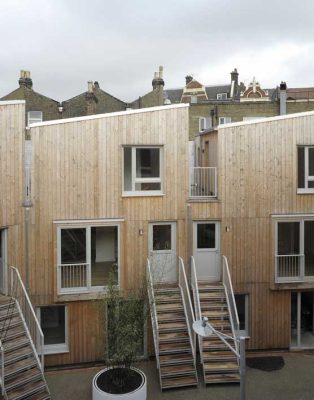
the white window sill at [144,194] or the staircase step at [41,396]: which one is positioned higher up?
the white window sill at [144,194]

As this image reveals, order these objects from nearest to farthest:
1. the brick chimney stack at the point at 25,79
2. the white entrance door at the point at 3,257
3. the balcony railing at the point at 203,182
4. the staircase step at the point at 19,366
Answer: the staircase step at the point at 19,366 < the white entrance door at the point at 3,257 < the balcony railing at the point at 203,182 < the brick chimney stack at the point at 25,79

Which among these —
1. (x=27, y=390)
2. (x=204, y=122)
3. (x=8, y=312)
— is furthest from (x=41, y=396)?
(x=204, y=122)

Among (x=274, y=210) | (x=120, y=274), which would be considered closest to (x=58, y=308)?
(x=120, y=274)

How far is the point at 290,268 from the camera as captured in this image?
53.5 ft

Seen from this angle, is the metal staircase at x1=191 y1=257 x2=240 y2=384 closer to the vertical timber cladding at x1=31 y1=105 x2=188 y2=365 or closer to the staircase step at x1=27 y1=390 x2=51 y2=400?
the vertical timber cladding at x1=31 y1=105 x2=188 y2=365

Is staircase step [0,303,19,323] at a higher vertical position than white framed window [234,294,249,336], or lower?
higher

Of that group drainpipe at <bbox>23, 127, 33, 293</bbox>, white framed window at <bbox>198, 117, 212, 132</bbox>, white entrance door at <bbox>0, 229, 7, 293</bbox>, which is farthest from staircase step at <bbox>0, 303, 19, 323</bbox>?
white framed window at <bbox>198, 117, 212, 132</bbox>

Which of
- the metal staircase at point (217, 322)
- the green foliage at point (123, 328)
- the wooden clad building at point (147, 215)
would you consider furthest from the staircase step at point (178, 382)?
the wooden clad building at point (147, 215)

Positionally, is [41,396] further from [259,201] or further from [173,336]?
[259,201]

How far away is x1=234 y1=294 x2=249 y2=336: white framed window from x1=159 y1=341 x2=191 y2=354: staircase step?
2.97m

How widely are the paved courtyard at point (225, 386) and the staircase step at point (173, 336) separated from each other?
1.30 metres

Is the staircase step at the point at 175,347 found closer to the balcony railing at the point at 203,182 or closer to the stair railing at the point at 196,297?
the stair railing at the point at 196,297

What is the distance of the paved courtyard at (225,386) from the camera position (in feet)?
42.3

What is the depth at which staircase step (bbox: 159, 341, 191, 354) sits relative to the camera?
13.9 meters
